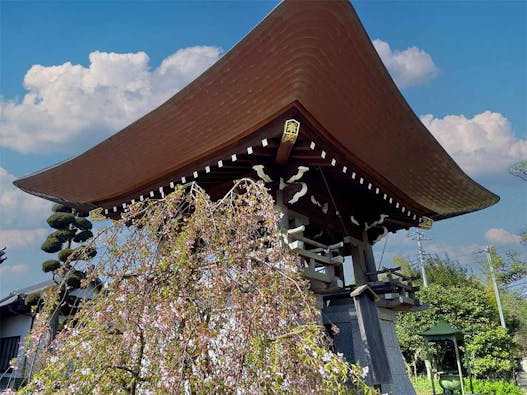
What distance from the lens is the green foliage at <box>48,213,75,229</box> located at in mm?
10180

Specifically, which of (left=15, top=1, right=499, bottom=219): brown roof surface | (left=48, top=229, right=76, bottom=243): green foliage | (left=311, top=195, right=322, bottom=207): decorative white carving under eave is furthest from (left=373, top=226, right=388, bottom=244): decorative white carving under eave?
(left=48, top=229, right=76, bottom=243): green foliage

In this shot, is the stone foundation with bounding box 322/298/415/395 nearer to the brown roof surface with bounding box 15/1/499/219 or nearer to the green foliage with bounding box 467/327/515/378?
the brown roof surface with bounding box 15/1/499/219

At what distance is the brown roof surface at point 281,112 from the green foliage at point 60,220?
425cm

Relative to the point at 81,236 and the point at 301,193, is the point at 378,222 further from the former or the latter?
the point at 81,236

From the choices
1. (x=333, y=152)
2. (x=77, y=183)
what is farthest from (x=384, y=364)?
(x=77, y=183)

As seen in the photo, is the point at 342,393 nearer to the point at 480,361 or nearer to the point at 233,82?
the point at 233,82

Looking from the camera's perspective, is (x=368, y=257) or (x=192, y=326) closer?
(x=192, y=326)

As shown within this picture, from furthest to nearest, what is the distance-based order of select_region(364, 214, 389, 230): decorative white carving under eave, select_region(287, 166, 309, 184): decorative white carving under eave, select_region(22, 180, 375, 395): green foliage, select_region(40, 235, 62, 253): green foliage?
select_region(40, 235, 62, 253): green foliage, select_region(364, 214, 389, 230): decorative white carving under eave, select_region(287, 166, 309, 184): decorative white carving under eave, select_region(22, 180, 375, 395): green foliage

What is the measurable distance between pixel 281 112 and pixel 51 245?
8.77m

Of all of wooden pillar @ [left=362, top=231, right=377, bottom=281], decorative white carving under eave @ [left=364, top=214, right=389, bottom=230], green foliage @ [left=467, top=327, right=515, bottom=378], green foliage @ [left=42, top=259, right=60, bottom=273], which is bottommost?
green foliage @ [left=467, top=327, right=515, bottom=378]

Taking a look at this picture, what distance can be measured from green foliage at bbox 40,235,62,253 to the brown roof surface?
4.38m

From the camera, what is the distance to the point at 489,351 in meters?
12.3

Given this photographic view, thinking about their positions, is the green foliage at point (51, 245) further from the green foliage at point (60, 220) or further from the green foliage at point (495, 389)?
the green foliage at point (495, 389)

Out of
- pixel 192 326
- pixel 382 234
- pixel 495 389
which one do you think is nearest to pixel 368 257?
pixel 382 234
